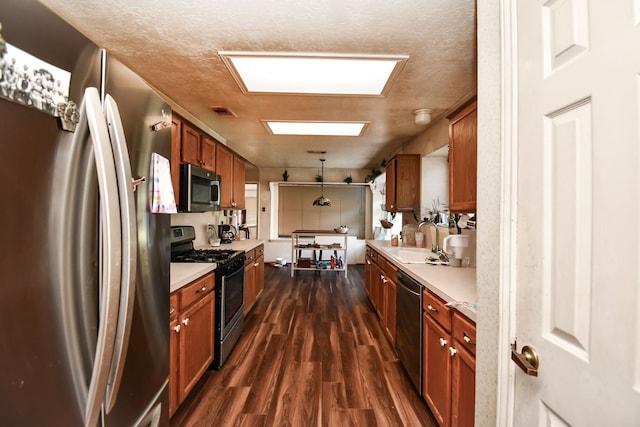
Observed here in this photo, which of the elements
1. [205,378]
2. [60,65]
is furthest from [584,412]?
[205,378]

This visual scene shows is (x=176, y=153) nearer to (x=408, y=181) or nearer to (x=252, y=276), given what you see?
(x=252, y=276)

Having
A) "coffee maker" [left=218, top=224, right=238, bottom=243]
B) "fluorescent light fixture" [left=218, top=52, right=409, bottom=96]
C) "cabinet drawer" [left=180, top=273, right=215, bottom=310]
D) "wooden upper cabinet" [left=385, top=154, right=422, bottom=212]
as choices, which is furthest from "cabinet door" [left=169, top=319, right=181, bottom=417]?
"wooden upper cabinet" [left=385, top=154, right=422, bottom=212]

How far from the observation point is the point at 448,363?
1.44 metres

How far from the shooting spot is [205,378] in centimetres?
212

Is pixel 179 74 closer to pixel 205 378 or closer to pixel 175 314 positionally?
pixel 175 314

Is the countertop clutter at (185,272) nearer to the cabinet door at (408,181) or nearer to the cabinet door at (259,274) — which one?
the cabinet door at (259,274)

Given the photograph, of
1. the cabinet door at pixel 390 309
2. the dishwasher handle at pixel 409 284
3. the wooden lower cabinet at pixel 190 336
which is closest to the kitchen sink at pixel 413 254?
the cabinet door at pixel 390 309

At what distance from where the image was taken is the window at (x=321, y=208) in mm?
7102

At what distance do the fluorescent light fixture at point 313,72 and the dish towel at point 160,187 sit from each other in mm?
1173

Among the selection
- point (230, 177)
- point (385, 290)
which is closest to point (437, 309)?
point (385, 290)

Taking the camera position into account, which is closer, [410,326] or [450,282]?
[450,282]

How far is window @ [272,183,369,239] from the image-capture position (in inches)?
280

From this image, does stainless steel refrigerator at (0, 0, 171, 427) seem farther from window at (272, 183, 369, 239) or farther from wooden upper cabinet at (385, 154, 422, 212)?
window at (272, 183, 369, 239)

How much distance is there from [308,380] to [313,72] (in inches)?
94.5
